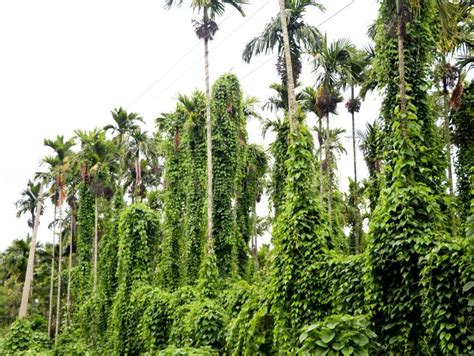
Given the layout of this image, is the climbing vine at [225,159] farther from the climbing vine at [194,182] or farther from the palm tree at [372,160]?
the palm tree at [372,160]

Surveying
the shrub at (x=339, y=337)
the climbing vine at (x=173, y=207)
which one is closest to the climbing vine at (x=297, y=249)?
the shrub at (x=339, y=337)

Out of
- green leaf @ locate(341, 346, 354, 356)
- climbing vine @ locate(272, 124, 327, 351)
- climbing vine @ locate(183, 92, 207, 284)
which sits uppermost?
climbing vine @ locate(183, 92, 207, 284)

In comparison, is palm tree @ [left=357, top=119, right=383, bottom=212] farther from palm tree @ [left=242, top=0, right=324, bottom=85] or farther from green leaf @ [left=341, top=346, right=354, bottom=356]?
green leaf @ [left=341, top=346, right=354, bottom=356]

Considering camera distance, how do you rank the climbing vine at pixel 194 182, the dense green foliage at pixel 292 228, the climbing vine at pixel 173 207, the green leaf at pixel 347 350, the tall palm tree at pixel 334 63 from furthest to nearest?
the climbing vine at pixel 173 207
the climbing vine at pixel 194 182
the tall palm tree at pixel 334 63
the dense green foliage at pixel 292 228
the green leaf at pixel 347 350

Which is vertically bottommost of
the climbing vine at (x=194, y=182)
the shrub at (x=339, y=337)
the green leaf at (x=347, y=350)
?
the green leaf at (x=347, y=350)

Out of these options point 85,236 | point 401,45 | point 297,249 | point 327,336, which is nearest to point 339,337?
point 327,336

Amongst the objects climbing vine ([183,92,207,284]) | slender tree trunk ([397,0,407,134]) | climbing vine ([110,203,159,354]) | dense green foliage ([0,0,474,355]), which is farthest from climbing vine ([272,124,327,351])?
climbing vine ([183,92,207,284])

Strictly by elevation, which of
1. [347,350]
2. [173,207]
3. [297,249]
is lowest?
[347,350]

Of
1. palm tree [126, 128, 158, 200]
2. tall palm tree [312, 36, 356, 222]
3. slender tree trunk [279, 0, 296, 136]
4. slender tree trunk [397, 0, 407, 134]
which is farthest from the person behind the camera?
palm tree [126, 128, 158, 200]

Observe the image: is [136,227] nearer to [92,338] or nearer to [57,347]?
[92,338]

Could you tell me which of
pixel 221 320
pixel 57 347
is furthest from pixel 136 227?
pixel 57 347

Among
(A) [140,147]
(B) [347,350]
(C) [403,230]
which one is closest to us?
(B) [347,350]

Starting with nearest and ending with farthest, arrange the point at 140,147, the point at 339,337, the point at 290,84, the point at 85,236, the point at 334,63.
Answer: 1. the point at 339,337
2. the point at 290,84
3. the point at 334,63
4. the point at 140,147
5. the point at 85,236

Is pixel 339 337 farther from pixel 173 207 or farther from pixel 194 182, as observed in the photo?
pixel 173 207
